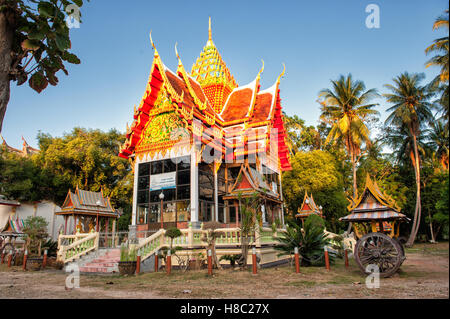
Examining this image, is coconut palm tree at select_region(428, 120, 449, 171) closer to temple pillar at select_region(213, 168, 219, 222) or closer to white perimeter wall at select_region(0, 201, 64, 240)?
temple pillar at select_region(213, 168, 219, 222)

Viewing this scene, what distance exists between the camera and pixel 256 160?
66.4 feet

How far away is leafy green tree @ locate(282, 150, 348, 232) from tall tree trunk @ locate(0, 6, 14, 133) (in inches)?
1007

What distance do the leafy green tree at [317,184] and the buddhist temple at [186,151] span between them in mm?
6905

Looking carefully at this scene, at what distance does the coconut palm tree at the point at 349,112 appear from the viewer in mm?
28170

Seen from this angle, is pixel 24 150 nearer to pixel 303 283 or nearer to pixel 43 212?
pixel 43 212

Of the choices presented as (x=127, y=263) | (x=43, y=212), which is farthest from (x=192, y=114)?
(x=43, y=212)

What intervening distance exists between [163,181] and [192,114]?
4408 mm

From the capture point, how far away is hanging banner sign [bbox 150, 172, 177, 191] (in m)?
Result: 18.1

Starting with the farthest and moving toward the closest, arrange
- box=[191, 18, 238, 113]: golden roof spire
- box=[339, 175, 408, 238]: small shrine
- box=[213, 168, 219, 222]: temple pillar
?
box=[191, 18, 238, 113]: golden roof spire, box=[213, 168, 219, 222]: temple pillar, box=[339, 175, 408, 238]: small shrine

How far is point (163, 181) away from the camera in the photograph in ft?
60.3

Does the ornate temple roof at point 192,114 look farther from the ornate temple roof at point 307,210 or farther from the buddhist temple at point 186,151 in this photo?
the ornate temple roof at point 307,210

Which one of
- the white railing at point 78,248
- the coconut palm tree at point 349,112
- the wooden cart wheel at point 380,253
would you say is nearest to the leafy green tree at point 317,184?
the coconut palm tree at point 349,112

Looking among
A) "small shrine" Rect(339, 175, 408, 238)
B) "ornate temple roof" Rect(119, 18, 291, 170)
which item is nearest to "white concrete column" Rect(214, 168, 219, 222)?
"ornate temple roof" Rect(119, 18, 291, 170)

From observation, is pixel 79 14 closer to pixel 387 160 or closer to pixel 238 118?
pixel 238 118
